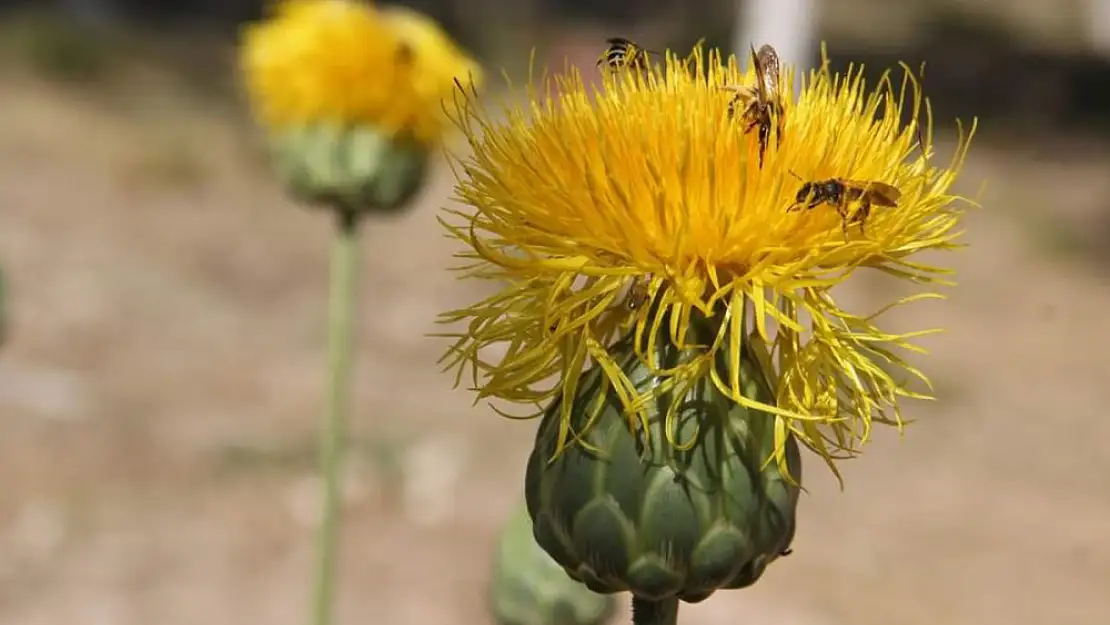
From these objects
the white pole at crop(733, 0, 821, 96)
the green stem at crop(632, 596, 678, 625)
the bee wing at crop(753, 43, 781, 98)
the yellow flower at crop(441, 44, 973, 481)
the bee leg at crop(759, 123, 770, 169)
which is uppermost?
the white pole at crop(733, 0, 821, 96)

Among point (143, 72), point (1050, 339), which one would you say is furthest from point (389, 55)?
point (143, 72)

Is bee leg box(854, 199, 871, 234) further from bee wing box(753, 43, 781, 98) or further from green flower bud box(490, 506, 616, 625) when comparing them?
green flower bud box(490, 506, 616, 625)

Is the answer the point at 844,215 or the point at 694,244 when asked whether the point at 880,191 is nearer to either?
the point at 844,215

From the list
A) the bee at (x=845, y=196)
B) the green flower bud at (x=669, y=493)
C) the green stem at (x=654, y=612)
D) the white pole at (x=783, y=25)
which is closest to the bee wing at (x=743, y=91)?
the bee at (x=845, y=196)

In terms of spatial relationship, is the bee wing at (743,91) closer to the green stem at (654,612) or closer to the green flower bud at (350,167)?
the green stem at (654,612)

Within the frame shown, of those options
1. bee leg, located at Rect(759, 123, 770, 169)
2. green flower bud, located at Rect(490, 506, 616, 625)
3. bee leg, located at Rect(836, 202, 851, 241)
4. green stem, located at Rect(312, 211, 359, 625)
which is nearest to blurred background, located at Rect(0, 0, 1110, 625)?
green stem, located at Rect(312, 211, 359, 625)

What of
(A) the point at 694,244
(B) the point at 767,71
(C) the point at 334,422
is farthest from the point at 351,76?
(A) the point at 694,244
